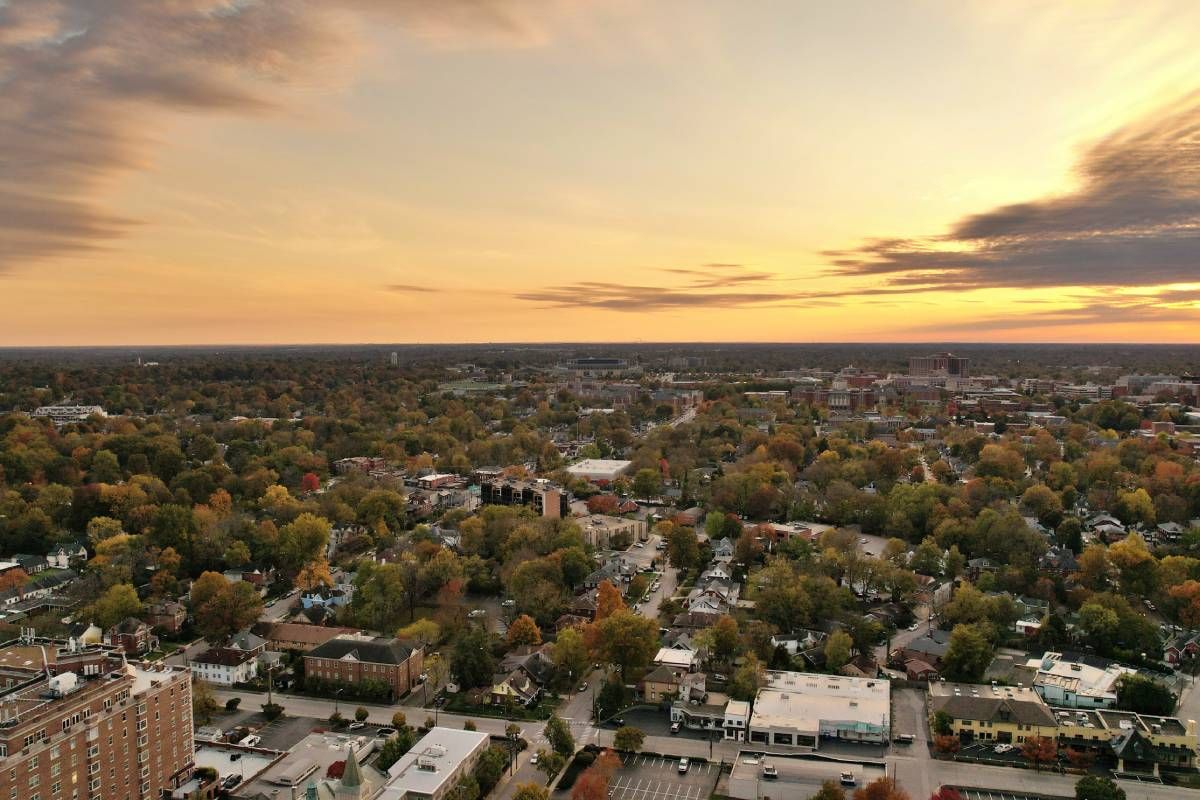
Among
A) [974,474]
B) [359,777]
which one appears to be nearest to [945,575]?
[974,474]

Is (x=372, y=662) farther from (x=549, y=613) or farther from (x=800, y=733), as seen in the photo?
(x=800, y=733)

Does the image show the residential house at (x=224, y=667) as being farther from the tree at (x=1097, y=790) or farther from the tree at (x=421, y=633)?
the tree at (x=1097, y=790)

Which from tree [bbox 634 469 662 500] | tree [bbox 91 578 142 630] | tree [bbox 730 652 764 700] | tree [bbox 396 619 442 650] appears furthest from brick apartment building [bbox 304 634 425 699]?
tree [bbox 634 469 662 500]

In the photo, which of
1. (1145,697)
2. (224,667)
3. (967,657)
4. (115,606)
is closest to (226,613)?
(224,667)

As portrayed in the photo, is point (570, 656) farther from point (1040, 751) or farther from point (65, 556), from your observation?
point (65, 556)

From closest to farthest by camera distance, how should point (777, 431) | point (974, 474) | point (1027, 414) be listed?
1. point (974, 474)
2. point (777, 431)
3. point (1027, 414)

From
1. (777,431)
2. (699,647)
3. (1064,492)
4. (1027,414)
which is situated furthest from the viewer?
(1027,414)

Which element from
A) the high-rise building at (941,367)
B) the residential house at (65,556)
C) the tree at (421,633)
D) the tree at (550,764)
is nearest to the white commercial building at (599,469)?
the residential house at (65,556)

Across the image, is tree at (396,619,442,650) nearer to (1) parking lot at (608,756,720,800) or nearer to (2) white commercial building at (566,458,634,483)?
(1) parking lot at (608,756,720,800)
